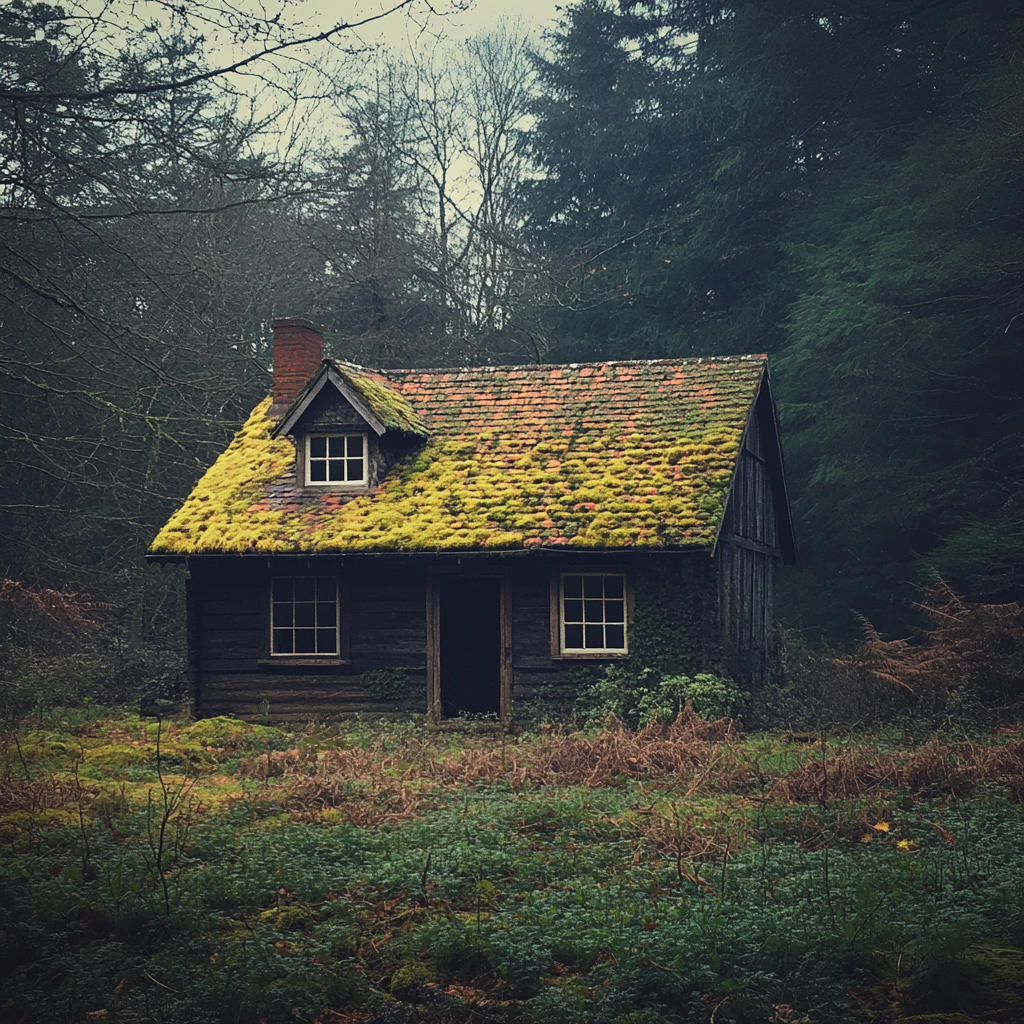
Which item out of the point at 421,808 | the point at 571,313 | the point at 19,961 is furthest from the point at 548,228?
the point at 19,961

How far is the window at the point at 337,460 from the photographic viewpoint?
814 inches

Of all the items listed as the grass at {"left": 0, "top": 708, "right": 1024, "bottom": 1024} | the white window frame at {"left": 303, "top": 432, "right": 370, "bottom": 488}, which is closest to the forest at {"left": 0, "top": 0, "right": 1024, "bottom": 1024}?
the grass at {"left": 0, "top": 708, "right": 1024, "bottom": 1024}

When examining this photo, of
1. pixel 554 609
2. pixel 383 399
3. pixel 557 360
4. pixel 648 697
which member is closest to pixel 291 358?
pixel 383 399

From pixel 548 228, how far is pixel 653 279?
5.33m

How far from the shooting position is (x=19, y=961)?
7.41m

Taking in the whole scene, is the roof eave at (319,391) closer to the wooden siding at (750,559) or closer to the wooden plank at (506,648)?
the wooden plank at (506,648)

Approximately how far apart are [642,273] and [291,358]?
52.6ft

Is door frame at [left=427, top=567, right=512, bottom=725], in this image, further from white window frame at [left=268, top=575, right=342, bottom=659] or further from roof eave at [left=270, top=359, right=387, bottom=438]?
roof eave at [left=270, top=359, right=387, bottom=438]

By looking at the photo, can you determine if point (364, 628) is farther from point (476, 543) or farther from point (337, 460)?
point (337, 460)

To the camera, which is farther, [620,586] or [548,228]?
[548,228]

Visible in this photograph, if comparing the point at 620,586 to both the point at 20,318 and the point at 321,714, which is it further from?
the point at 20,318

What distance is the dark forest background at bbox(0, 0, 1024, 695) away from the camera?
2573 cm

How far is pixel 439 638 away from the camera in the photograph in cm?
1928

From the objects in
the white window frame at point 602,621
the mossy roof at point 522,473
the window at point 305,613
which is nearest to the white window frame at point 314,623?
the window at point 305,613
